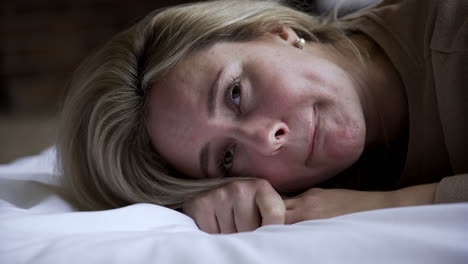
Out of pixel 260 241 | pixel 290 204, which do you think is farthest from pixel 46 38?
pixel 260 241

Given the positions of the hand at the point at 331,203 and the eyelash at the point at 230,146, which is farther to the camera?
the eyelash at the point at 230,146

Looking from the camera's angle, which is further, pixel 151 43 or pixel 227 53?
pixel 151 43

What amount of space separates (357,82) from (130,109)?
510 millimetres

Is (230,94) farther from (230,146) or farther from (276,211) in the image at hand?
(276,211)

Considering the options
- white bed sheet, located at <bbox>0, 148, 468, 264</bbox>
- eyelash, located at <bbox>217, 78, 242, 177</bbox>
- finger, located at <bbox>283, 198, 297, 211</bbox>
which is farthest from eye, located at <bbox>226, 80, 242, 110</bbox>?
white bed sheet, located at <bbox>0, 148, 468, 264</bbox>

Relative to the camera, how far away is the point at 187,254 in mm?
637

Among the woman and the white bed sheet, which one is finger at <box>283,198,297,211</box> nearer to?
the woman

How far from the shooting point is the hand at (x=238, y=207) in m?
0.89

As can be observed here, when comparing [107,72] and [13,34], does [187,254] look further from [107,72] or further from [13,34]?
[13,34]

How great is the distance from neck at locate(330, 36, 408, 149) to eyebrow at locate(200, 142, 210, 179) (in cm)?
36

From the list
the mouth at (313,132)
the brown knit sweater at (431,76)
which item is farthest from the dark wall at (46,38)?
the mouth at (313,132)

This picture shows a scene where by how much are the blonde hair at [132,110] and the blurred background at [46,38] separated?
2133 millimetres

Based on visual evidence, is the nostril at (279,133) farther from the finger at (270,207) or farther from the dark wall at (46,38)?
the dark wall at (46,38)

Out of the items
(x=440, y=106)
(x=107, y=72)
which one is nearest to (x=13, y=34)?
(x=107, y=72)
